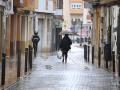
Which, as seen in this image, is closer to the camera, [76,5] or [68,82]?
[68,82]

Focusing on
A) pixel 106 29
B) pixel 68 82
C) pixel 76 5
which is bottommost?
pixel 68 82

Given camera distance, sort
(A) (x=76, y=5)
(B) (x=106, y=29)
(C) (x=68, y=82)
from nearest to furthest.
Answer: (C) (x=68, y=82) < (B) (x=106, y=29) < (A) (x=76, y=5)

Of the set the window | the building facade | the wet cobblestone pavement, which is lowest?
the wet cobblestone pavement

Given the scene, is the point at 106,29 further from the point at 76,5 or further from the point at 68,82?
the point at 76,5

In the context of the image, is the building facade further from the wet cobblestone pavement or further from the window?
the window

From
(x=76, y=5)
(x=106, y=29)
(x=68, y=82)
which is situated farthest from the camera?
(x=76, y=5)

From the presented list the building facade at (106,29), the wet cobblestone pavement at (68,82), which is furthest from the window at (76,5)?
the wet cobblestone pavement at (68,82)

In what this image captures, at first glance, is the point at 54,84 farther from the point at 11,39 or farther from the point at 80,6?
the point at 80,6

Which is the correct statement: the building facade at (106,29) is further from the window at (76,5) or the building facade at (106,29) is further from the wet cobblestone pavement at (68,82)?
the window at (76,5)

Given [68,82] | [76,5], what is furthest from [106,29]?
[76,5]

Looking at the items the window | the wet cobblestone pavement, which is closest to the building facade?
the wet cobblestone pavement

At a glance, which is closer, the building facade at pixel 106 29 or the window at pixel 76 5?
the building facade at pixel 106 29

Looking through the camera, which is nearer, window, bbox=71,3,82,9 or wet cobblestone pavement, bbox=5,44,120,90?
wet cobblestone pavement, bbox=5,44,120,90

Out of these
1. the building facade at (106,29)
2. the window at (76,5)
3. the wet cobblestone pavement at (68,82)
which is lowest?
the wet cobblestone pavement at (68,82)
